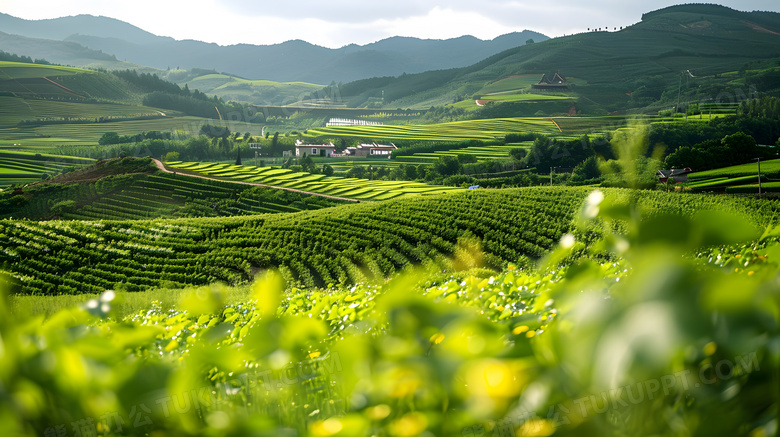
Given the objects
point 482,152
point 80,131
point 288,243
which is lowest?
point 288,243

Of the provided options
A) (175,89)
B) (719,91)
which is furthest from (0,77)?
(719,91)

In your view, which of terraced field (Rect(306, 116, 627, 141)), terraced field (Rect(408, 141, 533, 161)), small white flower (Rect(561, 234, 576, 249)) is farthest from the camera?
terraced field (Rect(306, 116, 627, 141))

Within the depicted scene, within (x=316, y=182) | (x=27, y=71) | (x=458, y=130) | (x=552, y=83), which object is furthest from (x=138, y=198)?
(x=552, y=83)

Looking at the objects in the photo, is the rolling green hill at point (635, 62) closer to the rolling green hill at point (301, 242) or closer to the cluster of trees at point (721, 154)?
the cluster of trees at point (721, 154)

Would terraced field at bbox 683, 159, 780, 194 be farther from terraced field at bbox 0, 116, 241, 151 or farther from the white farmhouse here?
terraced field at bbox 0, 116, 241, 151

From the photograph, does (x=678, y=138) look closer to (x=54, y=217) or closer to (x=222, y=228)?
(x=222, y=228)

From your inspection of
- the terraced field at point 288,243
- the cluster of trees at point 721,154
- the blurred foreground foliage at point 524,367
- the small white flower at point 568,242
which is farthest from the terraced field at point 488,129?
the blurred foreground foliage at point 524,367

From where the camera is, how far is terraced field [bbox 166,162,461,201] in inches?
1304

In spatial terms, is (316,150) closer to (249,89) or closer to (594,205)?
(594,205)

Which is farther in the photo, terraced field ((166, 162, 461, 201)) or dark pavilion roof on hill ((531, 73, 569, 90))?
dark pavilion roof on hill ((531, 73, 569, 90))

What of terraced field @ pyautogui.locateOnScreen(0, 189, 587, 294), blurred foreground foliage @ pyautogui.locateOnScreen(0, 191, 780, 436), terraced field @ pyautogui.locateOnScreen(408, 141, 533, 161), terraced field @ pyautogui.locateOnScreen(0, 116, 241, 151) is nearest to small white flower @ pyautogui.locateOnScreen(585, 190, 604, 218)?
blurred foreground foliage @ pyautogui.locateOnScreen(0, 191, 780, 436)

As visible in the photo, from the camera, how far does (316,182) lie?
36.3 metres

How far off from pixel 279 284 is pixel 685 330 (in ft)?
1.36

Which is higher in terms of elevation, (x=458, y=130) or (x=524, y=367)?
(x=458, y=130)
